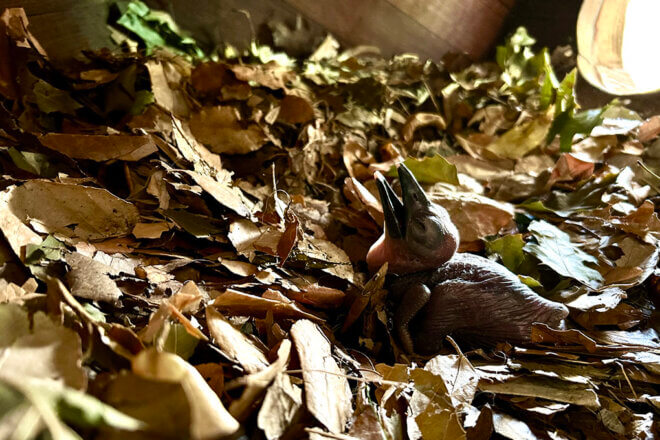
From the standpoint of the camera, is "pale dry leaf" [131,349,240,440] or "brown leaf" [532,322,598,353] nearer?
"pale dry leaf" [131,349,240,440]

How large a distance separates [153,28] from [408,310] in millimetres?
1205

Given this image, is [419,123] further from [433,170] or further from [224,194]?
[224,194]

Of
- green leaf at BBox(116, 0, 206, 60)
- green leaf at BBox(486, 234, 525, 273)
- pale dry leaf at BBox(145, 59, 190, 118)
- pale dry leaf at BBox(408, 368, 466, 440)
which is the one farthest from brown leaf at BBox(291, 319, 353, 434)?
green leaf at BBox(116, 0, 206, 60)

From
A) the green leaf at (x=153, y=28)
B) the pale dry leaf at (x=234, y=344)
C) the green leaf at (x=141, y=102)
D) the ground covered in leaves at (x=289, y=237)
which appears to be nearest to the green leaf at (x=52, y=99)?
the ground covered in leaves at (x=289, y=237)

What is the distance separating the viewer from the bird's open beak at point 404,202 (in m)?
1.10

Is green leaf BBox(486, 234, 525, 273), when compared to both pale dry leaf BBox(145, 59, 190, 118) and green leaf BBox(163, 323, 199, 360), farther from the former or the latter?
pale dry leaf BBox(145, 59, 190, 118)

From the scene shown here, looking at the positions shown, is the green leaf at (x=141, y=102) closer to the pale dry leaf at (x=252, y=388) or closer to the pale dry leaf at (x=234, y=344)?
the pale dry leaf at (x=234, y=344)

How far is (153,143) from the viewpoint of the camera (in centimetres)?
113

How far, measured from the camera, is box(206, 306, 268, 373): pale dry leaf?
29.3 inches

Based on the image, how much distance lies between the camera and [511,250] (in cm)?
123

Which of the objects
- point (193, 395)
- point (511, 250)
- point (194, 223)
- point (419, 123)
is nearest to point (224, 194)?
point (194, 223)

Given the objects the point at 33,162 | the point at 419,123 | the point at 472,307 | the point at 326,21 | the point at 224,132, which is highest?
the point at 326,21

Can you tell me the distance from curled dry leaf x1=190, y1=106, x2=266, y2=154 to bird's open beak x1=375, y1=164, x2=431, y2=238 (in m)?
0.48

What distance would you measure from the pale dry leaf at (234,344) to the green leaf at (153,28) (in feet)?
3.44
